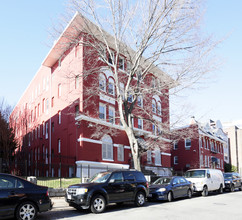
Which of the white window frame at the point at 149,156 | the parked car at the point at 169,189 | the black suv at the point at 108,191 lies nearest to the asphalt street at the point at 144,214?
the black suv at the point at 108,191

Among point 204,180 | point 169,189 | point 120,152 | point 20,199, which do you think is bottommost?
point 169,189

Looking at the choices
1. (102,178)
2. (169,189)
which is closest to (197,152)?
(169,189)

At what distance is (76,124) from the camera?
27.1 meters

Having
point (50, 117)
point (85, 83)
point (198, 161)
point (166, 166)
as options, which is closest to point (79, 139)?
point (85, 83)

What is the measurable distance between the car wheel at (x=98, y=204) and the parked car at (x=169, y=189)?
4.32m

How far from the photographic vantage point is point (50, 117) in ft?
112

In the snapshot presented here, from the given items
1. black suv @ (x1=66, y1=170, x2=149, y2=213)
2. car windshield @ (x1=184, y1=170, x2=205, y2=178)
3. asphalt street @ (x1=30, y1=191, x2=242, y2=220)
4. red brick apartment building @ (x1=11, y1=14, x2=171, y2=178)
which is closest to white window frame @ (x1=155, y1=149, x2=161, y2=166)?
red brick apartment building @ (x1=11, y1=14, x2=171, y2=178)

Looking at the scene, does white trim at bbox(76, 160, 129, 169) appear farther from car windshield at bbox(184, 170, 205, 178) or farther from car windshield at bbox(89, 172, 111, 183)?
car windshield at bbox(89, 172, 111, 183)

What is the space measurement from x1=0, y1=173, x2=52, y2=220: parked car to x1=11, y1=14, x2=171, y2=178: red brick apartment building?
37.3 ft

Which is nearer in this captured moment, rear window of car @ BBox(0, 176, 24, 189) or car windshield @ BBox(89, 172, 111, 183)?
rear window of car @ BBox(0, 176, 24, 189)

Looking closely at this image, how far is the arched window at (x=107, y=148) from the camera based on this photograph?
28516mm

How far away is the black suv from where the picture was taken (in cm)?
1086

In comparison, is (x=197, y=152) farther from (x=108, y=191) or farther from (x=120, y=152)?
(x=108, y=191)

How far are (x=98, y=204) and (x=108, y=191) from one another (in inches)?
28.2
